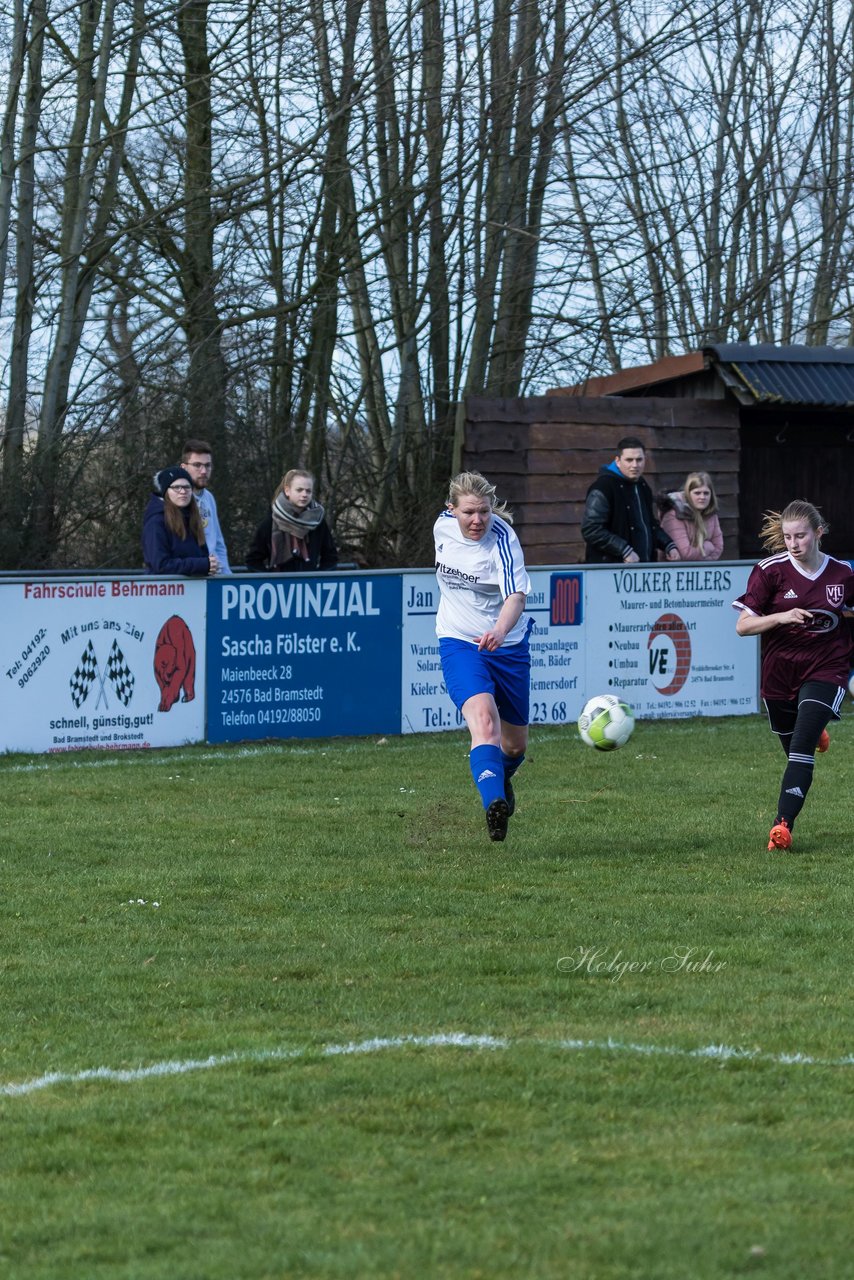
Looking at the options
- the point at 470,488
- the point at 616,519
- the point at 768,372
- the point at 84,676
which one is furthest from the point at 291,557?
the point at 768,372

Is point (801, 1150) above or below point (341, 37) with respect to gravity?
below

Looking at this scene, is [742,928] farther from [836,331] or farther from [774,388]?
[836,331]

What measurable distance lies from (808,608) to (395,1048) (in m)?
4.47

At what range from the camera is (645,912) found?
7.50m

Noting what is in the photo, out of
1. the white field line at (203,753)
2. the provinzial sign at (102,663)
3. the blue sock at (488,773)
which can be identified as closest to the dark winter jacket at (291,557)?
the provinzial sign at (102,663)

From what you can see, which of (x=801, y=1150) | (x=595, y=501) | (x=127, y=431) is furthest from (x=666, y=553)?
(x=801, y=1150)

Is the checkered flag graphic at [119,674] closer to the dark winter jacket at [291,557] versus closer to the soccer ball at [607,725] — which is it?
the dark winter jacket at [291,557]

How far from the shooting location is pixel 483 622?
9.04 m

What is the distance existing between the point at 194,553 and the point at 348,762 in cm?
199

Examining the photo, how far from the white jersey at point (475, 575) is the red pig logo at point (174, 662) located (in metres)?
4.28

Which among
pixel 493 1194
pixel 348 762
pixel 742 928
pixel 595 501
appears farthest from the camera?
pixel 595 501

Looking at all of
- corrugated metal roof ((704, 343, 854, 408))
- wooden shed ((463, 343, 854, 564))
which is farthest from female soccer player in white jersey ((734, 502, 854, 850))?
corrugated metal roof ((704, 343, 854, 408))

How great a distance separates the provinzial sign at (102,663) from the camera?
1238 cm

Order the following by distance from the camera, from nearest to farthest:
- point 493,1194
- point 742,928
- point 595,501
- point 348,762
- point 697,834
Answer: point 493,1194 < point 742,928 < point 697,834 < point 348,762 < point 595,501
